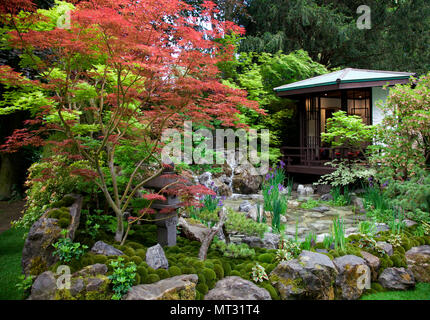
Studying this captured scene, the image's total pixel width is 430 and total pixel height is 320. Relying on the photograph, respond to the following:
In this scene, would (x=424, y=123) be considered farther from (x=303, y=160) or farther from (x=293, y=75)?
(x=293, y=75)

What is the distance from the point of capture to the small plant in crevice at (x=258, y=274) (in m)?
3.35

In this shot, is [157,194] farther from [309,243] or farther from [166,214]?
[309,243]

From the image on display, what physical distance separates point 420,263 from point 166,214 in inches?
142

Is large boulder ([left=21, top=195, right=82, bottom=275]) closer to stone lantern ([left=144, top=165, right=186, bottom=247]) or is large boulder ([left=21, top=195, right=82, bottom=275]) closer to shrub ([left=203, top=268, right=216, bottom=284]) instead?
stone lantern ([left=144, top=165, right=186, bottom=247])

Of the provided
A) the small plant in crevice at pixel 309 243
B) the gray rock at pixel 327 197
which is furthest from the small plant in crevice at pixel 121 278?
the gray rock at pixel 327 197

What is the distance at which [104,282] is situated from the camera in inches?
114

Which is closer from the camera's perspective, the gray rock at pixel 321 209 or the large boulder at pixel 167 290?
the large boulder at pixel 167 290

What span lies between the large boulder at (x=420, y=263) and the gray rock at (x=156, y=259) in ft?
11.1

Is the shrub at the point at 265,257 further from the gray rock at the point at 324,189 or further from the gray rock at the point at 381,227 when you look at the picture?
the gray rock at the point at 324,189

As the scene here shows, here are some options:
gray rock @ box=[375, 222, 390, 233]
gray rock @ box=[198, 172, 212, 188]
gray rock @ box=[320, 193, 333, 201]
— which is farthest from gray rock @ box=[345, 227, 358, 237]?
gray rock @ box=[198, 172, 212, 188]

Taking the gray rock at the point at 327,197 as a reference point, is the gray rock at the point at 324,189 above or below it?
above

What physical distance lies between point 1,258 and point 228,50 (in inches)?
181

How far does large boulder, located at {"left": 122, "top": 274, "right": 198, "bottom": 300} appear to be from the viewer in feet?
9.32
